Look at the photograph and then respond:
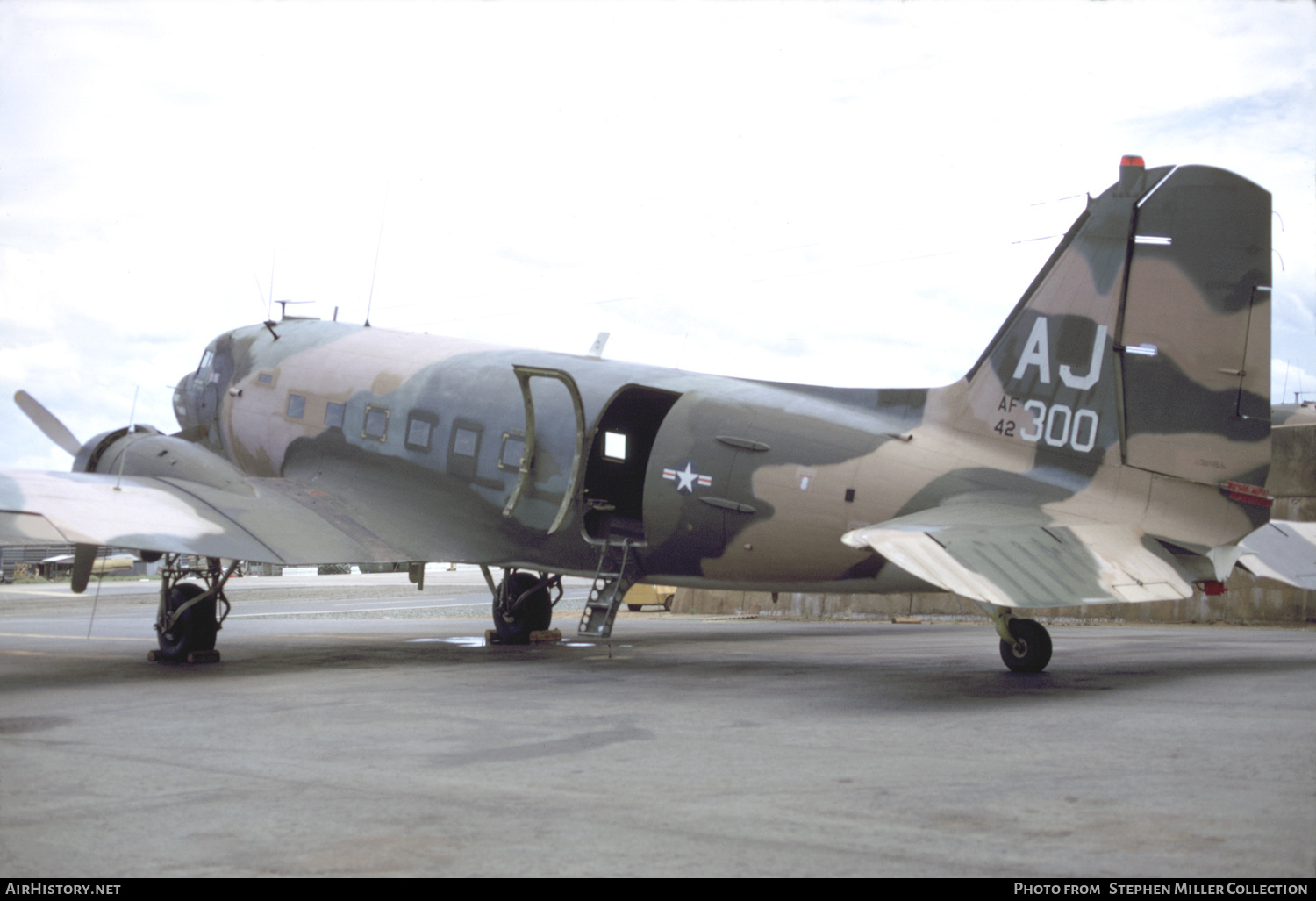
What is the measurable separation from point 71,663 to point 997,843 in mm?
15877

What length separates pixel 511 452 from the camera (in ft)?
63.2

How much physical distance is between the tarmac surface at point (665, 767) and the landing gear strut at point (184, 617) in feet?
1.74

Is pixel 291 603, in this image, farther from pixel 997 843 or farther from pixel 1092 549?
pixel 997 843

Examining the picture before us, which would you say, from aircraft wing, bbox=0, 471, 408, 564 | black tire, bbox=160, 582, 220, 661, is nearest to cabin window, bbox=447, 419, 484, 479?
aircraft wing, bbox=0, 471, 408, 564

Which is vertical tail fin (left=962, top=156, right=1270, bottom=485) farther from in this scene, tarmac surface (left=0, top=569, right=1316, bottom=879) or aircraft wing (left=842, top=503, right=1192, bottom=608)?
tarmac surface (left=0, top=569, right=1316, bottom=879)

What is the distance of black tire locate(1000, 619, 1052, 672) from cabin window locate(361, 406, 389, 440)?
37.0ft

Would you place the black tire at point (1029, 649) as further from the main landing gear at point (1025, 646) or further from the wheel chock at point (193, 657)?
the wheel chock at point (193, 657)

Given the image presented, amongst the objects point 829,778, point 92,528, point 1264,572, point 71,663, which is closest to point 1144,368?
point 1264,572

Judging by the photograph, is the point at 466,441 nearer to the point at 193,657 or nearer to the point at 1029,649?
the point at 193,657

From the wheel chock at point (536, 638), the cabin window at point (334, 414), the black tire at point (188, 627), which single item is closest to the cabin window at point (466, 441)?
the cabin window at point (334, 414)

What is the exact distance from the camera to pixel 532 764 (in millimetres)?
8938

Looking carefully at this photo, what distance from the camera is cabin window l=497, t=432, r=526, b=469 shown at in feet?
63.0

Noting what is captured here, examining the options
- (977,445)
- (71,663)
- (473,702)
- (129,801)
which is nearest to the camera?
(129,801)

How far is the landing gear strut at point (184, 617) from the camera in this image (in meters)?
17.5
